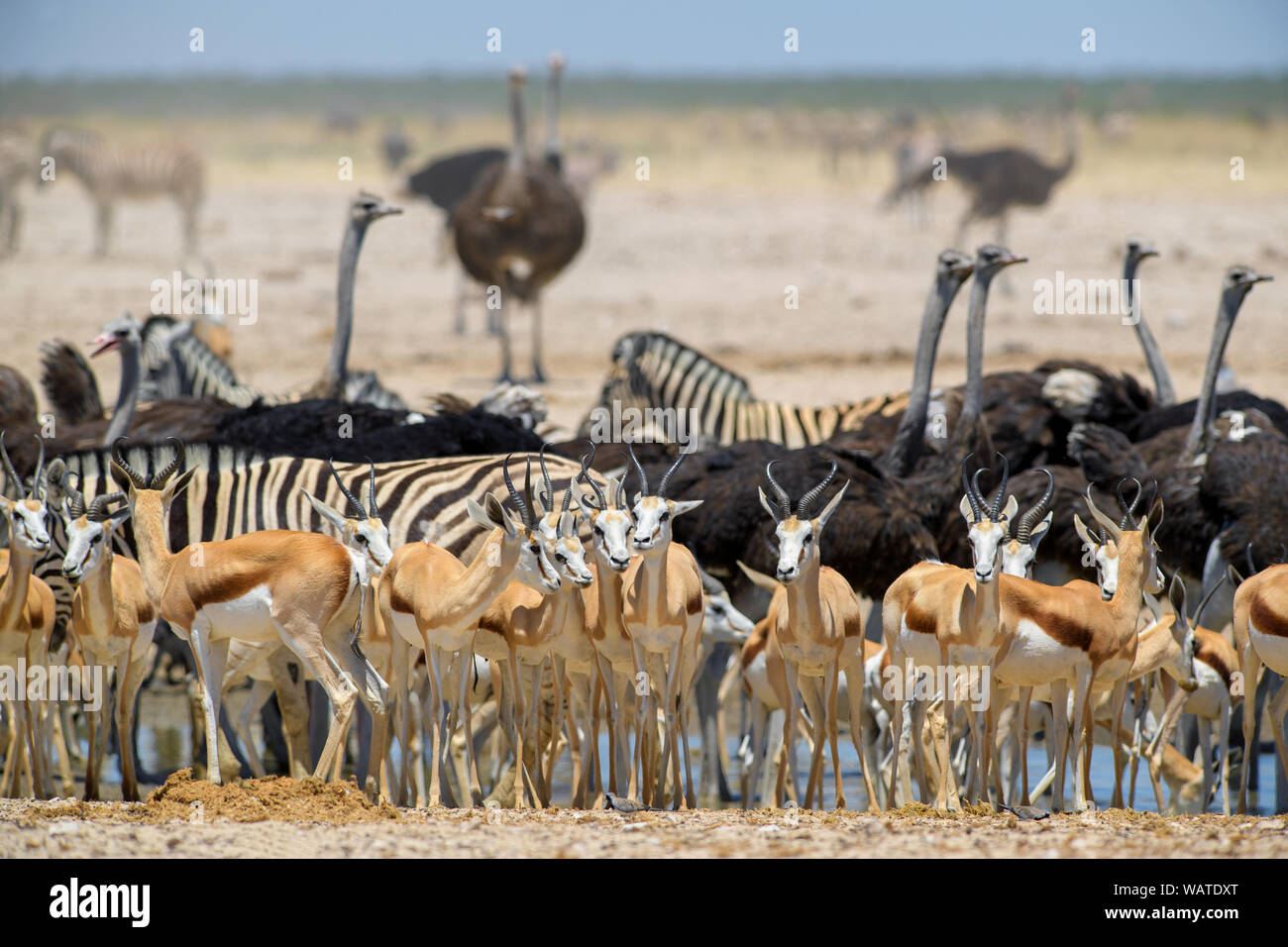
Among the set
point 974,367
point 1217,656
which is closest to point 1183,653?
point 1217,656

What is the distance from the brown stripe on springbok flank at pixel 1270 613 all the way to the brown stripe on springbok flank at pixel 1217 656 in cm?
107

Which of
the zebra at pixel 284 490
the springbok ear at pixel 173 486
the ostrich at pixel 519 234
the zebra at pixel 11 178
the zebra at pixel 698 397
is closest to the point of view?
the springbok ear at pixel 173 486

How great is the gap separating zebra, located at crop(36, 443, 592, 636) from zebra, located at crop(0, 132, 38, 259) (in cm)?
1816

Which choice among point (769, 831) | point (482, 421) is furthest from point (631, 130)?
point (769, 831)

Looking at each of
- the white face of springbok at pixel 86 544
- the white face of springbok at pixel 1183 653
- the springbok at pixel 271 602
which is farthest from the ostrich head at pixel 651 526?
the white face of springbok at pixel 1183 653

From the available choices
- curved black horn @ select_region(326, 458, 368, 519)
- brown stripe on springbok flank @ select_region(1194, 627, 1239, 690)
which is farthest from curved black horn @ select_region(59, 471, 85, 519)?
brown stripe on springbok flank @ select_region(1194, 627, 1239, 690)

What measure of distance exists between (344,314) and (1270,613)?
7.75 meters

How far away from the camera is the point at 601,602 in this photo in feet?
30.1

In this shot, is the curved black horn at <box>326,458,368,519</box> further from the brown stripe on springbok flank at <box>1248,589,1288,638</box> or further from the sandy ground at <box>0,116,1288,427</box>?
the sandy ground at <box>0,116,1288,427</box>

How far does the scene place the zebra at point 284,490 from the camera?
10.7 metres

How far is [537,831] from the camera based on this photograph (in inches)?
318

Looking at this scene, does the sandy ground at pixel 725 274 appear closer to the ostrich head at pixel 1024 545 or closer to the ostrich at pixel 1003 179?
the ostrich at pixel 1003 179

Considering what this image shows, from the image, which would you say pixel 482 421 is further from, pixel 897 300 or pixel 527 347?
pixel 897 300
